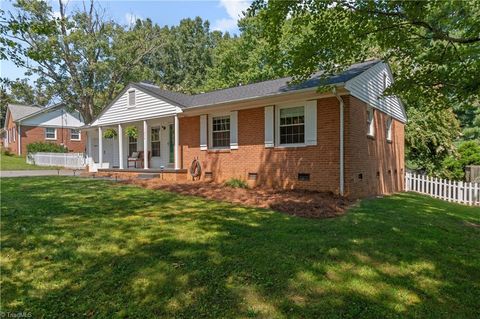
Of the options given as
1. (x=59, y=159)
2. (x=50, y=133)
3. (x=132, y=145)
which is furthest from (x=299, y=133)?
(x=50, y=133)

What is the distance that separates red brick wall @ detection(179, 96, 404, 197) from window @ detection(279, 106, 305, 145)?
42 centimetres

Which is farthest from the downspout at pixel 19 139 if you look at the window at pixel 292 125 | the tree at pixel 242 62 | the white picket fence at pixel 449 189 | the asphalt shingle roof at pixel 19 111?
the white picket fence at pixel 449 189

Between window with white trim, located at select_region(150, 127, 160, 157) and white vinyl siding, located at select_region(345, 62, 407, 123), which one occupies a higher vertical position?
white vinyl siding, located at select_region(345, 62, 407, 123)

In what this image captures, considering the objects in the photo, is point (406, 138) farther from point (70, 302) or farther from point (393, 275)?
point (70, 302)

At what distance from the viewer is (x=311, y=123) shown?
1005 centimetres

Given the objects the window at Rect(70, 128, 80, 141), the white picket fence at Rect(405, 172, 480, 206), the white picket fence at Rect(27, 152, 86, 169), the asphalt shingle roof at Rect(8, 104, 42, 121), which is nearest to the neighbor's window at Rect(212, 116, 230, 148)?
the white picket fence at Rect(405, 172, 480, 206)

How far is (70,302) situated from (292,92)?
27.2 feet

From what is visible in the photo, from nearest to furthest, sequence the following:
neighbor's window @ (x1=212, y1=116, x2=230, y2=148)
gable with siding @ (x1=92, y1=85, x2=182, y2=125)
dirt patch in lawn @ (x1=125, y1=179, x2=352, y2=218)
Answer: dirt patch in lawn @ (x1=125, y1=179, x2=352, y2=218), neighbor's window @ (x1=212, y1=116, x2=230, y2=148), gable with siding @ (x1=92, y1=85, x2=182, y2=125)

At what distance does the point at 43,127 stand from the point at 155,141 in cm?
2107

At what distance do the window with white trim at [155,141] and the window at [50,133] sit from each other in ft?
67.4

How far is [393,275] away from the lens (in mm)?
3938

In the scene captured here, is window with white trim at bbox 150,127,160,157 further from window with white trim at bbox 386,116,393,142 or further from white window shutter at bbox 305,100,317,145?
window with white trim at bbox 386,116,393,142

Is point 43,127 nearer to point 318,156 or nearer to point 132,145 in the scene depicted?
point 132,145

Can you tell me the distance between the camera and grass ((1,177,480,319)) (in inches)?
124
